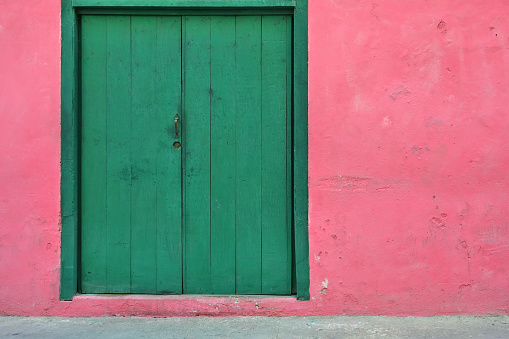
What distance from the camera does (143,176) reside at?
3.79m

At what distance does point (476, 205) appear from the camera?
3621 millimetres

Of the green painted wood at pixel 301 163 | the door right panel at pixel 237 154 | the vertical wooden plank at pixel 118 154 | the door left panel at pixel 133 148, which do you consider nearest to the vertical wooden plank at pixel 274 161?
the door right panel at pixel 237 154

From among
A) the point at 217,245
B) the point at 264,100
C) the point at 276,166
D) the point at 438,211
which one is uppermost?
the point at 264,100

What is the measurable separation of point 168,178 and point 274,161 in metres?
0.76

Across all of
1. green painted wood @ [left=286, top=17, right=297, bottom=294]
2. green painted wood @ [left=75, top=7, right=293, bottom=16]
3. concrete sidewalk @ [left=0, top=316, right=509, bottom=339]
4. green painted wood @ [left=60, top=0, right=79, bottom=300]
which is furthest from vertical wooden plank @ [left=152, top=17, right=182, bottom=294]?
green painted wood @ [left=286, top=17, right=297, bottom=294]

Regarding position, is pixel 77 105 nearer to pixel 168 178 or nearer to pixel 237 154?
pixel 168 178

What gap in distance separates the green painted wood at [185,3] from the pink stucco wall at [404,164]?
28 cm

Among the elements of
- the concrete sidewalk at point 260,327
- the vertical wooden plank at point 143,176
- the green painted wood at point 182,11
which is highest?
the green painted wood at point 182,11

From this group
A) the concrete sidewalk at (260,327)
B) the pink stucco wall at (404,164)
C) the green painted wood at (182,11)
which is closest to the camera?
the concrete sidewalk at (260,327)

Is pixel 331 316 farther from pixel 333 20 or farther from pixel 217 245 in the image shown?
pixel 333 20

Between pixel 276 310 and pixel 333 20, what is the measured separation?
2039 millimetres

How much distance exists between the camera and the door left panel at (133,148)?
3.78 metres

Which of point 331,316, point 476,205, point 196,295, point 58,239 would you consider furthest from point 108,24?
point 476,205

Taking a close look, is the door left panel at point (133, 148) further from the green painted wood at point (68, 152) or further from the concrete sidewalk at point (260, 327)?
the concrete sidewalk at point (260, 327)
